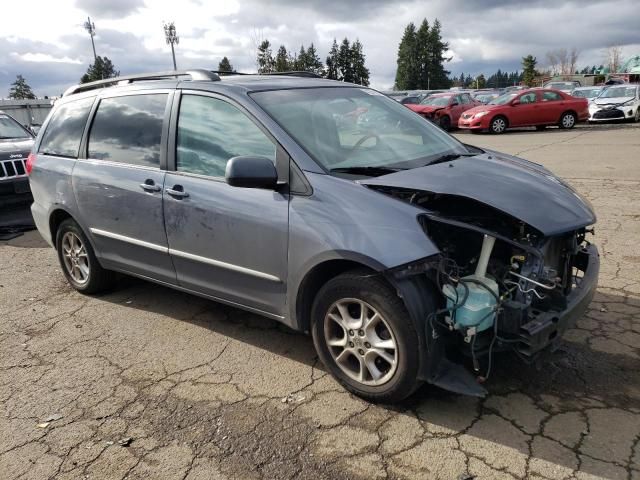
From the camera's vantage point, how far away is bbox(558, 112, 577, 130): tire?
19.8 meters

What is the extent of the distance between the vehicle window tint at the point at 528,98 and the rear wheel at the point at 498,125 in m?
1.01

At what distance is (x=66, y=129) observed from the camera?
15.6 ft

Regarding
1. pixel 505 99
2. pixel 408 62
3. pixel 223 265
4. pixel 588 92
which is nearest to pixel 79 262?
pixel 223 265

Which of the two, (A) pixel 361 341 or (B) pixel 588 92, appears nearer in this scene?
(A) pixel 361 341

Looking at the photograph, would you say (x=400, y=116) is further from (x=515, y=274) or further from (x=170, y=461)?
(x=170, y=461)

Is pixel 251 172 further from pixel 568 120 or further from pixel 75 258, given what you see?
pixel 568 120

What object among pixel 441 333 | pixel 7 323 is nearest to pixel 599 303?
pixel 441 333

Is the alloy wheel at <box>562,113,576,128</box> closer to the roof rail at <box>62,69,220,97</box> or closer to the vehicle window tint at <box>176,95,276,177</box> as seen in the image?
the roof rail at <box>62,69,220,97</box>

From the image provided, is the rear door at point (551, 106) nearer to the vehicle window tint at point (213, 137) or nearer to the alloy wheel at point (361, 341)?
the vehicle window tint at point (213, 137)

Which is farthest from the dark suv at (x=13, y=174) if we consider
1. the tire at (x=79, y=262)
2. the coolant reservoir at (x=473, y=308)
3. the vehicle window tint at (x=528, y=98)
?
the vehicle window tint at (x=528, y=98)

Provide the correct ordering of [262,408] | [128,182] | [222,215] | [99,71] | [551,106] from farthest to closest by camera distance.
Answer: [99,71], [551,106], [128,182], [222,215], [262,408]

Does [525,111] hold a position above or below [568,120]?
above

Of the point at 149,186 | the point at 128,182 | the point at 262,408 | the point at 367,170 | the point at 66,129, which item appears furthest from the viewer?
the point at 66,129

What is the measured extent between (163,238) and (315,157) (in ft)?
4.50
